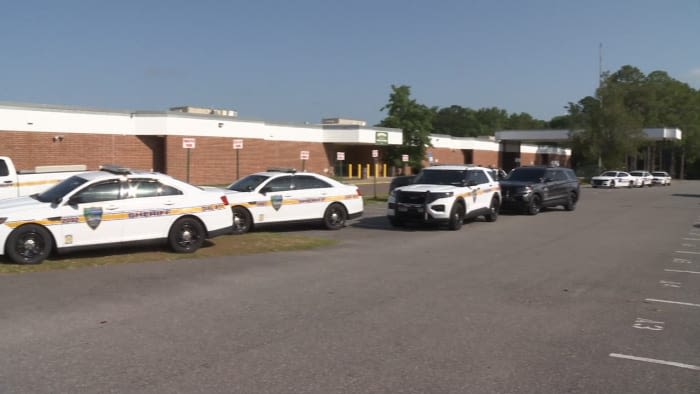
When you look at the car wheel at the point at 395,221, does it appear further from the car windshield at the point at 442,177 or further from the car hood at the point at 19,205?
the car hood at the point at 19,205

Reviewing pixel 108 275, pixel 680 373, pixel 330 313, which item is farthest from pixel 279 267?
pixel 680 373

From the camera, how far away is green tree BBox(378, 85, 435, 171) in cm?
5831

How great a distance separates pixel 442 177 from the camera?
18609 mm

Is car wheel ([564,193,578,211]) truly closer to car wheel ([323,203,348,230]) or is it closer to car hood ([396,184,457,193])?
car hood ([396,184,457,193])

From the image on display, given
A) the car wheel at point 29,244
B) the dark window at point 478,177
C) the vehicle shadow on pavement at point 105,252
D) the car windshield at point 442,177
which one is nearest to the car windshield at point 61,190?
the car wheel at point 29,244

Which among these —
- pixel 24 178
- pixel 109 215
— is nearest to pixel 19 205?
pixel 109 215

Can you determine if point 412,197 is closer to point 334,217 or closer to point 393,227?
point 393,227

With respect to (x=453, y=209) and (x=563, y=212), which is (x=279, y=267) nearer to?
(x=453, y=209)

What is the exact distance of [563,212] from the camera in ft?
81.4

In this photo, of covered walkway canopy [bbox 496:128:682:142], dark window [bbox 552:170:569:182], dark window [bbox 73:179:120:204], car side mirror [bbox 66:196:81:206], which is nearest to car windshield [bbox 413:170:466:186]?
dark window [bbox 552:170:569:182]

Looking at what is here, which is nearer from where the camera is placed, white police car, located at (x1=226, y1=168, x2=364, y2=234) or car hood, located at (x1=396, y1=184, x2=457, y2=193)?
white police car, located at (x1=226, y1=168, x2=364, y2=234)

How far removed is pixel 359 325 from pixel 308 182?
974 centimetres

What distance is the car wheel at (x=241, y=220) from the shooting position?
15.1m

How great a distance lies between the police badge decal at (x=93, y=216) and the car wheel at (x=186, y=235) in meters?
1.34
